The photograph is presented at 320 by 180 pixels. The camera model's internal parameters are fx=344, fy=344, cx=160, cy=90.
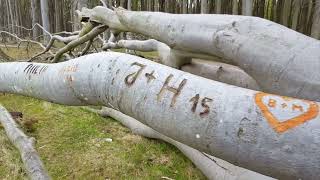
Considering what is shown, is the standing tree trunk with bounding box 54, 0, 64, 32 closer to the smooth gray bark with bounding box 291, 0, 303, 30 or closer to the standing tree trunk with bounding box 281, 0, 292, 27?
the standing tree trunk with bounding box 281, 0, 292, 27

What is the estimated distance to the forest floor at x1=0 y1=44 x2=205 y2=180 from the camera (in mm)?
2930

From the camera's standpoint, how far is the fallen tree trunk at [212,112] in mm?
1094

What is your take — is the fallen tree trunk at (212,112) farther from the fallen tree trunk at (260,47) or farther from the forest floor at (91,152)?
the forest floor at (91,152)

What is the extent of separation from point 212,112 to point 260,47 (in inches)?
19.2

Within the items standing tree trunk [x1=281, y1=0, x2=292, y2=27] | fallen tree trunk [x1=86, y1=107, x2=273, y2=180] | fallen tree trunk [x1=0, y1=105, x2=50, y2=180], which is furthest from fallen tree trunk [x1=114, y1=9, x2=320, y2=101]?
standing tree trunk [x1=281, y1=0, x2=292, y2=27]

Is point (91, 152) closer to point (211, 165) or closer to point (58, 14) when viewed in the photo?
point (211, 165)

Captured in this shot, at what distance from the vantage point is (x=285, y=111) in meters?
1.14

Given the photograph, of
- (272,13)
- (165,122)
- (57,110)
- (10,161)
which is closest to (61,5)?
(272,13)

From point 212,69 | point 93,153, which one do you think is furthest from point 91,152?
point 212,69

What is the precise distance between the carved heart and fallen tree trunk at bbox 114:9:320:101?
1.16 ft

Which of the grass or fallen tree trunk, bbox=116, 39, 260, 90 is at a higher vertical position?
fallen tree trunk, bbox=116, 39, 260, 90

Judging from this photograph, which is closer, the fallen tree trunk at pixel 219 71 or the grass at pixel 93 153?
the fallen tree trunk at pixel 219 71

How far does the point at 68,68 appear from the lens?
1932 millimetres

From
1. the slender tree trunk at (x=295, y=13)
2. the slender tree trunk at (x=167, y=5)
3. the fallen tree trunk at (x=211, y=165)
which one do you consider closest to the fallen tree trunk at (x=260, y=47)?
the fallen tree trunk at (x=211, y=165)
